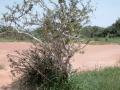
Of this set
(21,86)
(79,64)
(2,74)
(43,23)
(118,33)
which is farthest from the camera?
(118,33)

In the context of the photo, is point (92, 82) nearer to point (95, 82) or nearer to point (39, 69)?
point (95, 82)

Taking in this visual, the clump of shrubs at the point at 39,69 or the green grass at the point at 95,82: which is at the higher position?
the clump of shrubs at the point at 39,69

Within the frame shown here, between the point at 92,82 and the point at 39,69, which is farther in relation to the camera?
the point at 92,82

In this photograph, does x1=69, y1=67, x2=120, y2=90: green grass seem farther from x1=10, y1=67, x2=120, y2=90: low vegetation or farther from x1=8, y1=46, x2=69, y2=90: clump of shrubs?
x1=8, y1=46, x2=69, y2=90: clump of shrubs

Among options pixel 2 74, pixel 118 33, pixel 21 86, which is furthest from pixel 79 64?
pixel 118 33

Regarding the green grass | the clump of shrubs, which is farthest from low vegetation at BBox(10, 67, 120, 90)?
the clump of shrubs

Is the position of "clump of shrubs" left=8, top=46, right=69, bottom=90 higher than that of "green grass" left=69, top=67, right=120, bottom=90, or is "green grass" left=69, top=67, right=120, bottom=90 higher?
"clump of shrubs" left=8, top=46, right=69, bottom=90

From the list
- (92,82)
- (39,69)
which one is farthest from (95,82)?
(39,69)

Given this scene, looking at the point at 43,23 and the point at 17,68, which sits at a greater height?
the point at 43,23

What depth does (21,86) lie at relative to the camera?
1063cm

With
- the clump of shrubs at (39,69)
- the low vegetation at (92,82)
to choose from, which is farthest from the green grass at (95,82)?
the clump of shrubs at (39,69)

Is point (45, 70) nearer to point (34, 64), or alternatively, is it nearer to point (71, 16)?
point (34, 64)

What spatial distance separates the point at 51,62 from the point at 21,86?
104cm

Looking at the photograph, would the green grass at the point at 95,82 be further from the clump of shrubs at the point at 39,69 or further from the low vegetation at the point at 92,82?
the clump of shrubs at the point at 39,69
